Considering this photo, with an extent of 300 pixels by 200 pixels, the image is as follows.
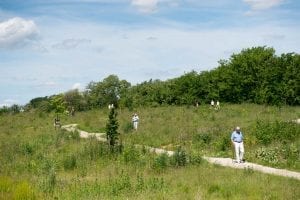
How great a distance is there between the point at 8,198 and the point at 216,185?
6177 millimetres

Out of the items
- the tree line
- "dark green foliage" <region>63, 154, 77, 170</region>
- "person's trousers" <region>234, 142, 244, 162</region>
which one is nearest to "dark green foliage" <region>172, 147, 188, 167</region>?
"person's trousers" <region>234, 142, 244, 162</region>

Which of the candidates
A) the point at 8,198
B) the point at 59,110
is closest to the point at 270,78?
the point at 59,110

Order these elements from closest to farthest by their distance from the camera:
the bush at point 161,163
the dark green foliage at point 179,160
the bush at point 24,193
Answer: the bush at point 24,193, the bush at point 161,163, the dark green foliage at point 179,160

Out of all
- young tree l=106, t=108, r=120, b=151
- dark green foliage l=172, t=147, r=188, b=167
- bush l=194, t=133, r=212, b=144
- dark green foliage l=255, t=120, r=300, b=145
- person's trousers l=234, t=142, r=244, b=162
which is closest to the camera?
dark green foliage l=172, t=147, r=188, b=167

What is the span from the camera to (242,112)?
43.9m

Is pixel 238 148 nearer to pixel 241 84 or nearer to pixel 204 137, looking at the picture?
pixel 204 137

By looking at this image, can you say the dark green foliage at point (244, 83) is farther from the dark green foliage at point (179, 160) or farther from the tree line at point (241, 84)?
the dark green foliage at point (179, 160)

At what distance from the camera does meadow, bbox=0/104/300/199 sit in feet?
50.9

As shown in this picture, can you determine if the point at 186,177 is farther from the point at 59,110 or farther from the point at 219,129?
the point at 59,110

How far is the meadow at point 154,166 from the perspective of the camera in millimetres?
15508

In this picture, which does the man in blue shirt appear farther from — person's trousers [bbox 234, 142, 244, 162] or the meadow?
the meadow

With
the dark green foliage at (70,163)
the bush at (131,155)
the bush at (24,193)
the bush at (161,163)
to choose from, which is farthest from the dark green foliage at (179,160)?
the bush at (24,193)

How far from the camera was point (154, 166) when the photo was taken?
20391 millimetres

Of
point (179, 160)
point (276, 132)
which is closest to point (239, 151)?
point (179, 160)
